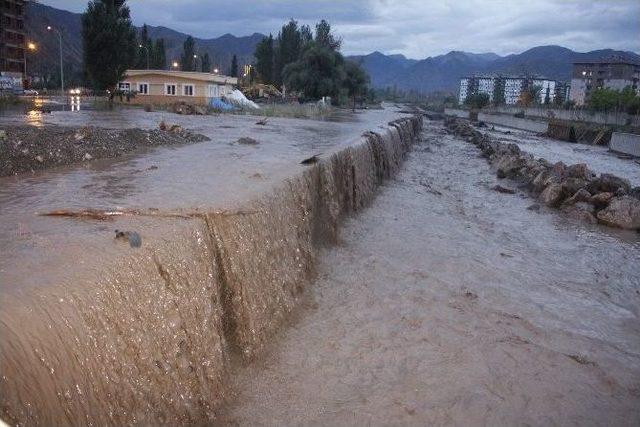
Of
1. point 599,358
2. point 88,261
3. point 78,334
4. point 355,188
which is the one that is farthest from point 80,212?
point 355,188

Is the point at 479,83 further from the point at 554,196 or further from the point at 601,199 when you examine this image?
the point at 601,199

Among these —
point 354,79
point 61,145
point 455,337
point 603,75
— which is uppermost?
point 603,75

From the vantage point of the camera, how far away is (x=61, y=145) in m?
9.58

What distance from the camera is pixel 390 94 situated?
170625 mm

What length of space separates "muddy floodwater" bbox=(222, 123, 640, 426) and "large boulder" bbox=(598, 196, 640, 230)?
69.5 inches

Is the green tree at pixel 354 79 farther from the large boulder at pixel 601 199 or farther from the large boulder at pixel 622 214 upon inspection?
the large boulder at pixel 622 214

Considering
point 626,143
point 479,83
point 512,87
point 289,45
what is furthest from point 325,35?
point 479,83

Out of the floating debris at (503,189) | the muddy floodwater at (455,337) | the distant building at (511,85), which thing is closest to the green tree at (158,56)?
the floating debris at (503,189)

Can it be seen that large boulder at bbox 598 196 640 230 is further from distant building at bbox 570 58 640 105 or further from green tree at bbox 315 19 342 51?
distant building at bbox 570 58 640 105

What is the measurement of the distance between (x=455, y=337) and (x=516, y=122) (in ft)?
206

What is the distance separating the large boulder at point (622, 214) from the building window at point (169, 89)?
33.2 meters

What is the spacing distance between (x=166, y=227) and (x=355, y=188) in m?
7.64

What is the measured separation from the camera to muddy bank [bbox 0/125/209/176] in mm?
8305

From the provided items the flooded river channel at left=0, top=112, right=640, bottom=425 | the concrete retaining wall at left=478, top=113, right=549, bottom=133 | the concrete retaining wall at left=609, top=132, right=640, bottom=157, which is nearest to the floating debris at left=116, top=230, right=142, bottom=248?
the flooded river channel at left=0, top=112, right=640, bottom=425
